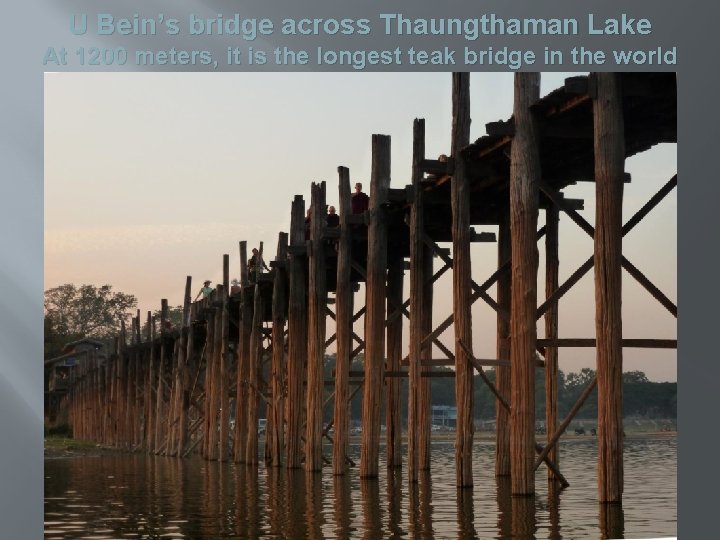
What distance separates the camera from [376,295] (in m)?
21.0

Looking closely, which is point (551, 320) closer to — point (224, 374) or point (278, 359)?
point (278, 359)

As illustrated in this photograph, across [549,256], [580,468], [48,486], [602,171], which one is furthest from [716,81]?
[580,468]

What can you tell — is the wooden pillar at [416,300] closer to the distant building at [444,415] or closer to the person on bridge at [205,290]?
the person on bridge at [205,290]

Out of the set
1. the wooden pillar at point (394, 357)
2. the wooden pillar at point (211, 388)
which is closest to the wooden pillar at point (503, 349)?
the wooden pillar at point (394, 357)

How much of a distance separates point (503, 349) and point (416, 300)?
6.89 ft

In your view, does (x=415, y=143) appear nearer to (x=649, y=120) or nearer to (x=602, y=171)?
(x=649, y=120)

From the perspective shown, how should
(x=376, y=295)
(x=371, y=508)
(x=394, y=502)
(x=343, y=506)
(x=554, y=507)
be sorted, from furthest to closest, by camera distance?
(x=376, y=295) < (x=394, y=502) < (x=343, y=506) < (x=371, y=508) < (x=554, y=507)

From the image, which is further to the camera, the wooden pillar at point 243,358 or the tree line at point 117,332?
the tree line at point 117,332

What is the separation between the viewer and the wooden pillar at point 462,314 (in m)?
17.7

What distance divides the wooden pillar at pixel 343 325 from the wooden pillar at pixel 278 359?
379 cm

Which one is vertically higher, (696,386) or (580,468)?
(696,386)

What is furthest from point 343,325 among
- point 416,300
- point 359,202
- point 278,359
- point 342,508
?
point 342,508

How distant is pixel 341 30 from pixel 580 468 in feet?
59.9

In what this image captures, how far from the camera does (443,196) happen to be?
66.2 ft
